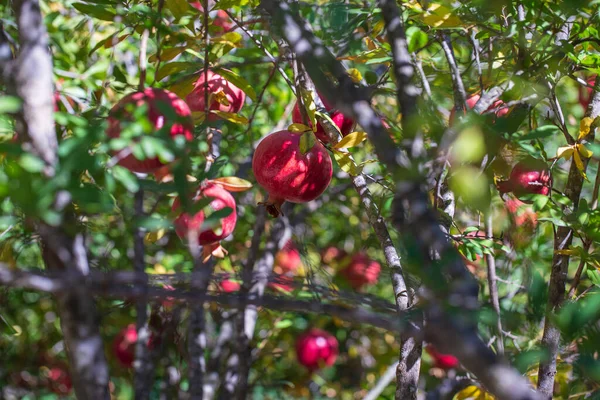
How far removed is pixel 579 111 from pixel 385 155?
1.30m

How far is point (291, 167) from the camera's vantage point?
1.06 meters

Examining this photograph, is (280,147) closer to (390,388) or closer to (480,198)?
(480,198)

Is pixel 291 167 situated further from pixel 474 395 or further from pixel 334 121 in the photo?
pixel 474 395

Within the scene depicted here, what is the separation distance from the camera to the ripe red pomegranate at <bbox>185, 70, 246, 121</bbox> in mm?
1143

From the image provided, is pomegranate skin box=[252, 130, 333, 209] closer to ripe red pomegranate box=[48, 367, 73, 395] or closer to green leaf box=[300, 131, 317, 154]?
green leaf box=[300, 131, 317, 154]

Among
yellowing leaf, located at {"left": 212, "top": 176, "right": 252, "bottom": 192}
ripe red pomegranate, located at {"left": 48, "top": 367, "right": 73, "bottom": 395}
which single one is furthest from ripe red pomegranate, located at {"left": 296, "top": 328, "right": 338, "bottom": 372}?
yellowing leaf, located at {"left": 212, "top": 176, "right": 252, "bottom": 192}

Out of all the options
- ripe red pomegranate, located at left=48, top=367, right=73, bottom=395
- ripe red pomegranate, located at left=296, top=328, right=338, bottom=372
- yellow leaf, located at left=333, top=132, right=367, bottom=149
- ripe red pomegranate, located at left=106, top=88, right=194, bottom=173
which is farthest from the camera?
ripe red pomegranate, located at left=48, top=367, right=73, bottom=395

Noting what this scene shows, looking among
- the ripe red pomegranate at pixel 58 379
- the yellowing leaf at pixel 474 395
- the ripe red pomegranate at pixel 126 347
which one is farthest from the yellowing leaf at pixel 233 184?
the ripe red pomegranate at pixel 58 379

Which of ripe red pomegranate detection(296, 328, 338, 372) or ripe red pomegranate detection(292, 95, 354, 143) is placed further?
ripe red pomegranate detection(296, 328, 338, 372)

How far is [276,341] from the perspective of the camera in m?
2.37

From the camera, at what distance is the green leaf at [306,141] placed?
1.00 metres

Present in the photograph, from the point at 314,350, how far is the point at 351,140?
159cm

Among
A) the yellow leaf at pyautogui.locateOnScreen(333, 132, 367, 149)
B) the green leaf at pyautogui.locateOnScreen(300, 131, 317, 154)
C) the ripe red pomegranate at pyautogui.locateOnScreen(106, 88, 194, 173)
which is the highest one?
the yellow leaf at pyautogui.locateOnScreen(333, 132, 367, 149)

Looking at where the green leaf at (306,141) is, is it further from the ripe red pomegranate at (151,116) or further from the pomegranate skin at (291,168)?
the ripe red pomegranate at (151,116)
